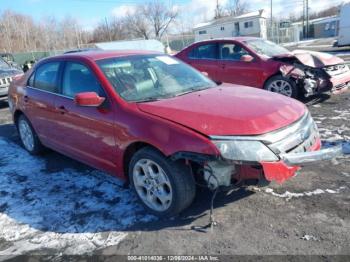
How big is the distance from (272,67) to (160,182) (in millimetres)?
5178

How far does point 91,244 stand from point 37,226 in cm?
75

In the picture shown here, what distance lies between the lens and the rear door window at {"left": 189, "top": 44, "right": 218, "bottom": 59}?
28.6 ft

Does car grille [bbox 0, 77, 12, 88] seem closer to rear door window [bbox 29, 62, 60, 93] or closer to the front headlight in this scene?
Answer: rear door window [bbox 29, 62, 60, 93]

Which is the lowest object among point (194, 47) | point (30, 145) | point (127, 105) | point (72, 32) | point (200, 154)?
point (30, 145)

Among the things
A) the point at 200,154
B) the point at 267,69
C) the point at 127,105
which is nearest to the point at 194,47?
the point at 267,69

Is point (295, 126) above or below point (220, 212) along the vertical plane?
above

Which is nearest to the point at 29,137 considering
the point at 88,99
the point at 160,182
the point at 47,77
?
the point at 47,77

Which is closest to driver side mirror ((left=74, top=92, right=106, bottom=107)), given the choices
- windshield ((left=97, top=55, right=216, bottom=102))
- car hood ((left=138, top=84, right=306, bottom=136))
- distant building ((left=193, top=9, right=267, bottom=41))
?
windshield ((left=97, top=55, right=216, bottom=102))

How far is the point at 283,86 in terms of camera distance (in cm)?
759

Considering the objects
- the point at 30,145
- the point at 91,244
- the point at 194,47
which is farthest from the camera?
the point at 194,47

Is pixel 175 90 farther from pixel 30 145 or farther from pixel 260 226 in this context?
pixel 30 145

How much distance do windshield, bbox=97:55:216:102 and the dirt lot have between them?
Answer: 118 centimetres

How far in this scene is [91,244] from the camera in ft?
10.3

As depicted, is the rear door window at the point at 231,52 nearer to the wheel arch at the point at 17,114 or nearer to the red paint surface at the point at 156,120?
the red paint surface at the point at 156,120
